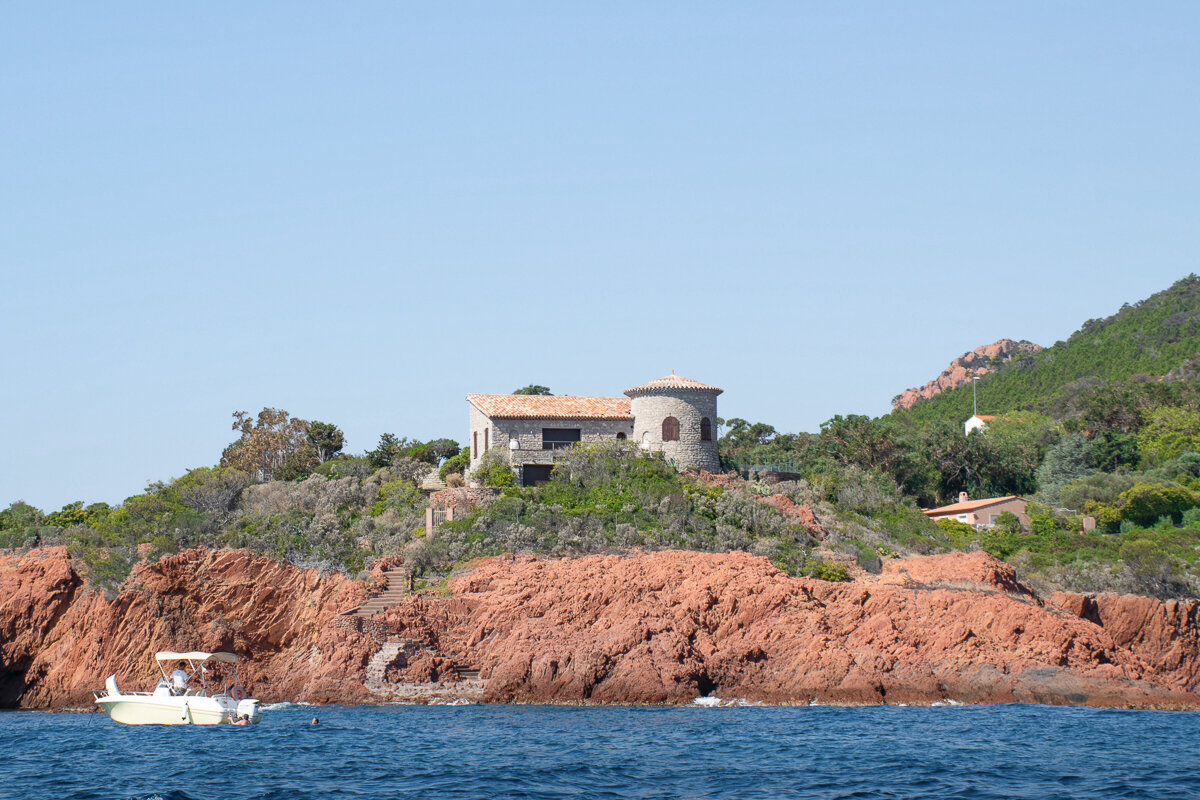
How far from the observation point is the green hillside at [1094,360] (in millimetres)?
91875

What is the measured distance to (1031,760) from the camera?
76.1 ft

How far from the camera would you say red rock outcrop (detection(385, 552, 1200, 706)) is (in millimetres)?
32156

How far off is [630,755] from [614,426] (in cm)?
2712

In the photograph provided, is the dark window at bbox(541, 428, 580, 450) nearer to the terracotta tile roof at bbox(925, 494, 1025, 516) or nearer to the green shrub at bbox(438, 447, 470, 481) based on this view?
the green shrub at bbox(438, 447, 470, 481)

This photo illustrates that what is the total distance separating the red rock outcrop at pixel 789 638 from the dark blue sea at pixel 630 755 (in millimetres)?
1601

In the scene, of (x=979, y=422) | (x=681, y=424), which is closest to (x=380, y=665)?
(x=681, y=424)

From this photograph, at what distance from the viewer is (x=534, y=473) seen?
162 ft

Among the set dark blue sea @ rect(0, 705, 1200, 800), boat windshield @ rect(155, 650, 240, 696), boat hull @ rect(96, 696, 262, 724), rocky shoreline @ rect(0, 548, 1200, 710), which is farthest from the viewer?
rocky shoreline @ rect(0, 548, 1200, 710)

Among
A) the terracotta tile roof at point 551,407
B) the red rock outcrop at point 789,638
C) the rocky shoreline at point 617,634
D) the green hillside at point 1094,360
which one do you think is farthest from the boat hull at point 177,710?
the green hillside at point 1094,360

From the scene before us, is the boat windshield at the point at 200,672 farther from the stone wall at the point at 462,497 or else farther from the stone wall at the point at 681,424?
the stone wall at the point at 681,424

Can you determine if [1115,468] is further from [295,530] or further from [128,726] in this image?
[128,726]

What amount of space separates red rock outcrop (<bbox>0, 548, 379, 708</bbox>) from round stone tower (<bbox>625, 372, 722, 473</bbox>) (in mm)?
16345

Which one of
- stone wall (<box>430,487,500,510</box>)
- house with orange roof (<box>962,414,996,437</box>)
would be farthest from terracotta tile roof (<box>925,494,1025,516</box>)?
house with orange roof (<box>962,414,996,437</box>)

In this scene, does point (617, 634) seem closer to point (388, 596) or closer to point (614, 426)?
point (388, 596)
